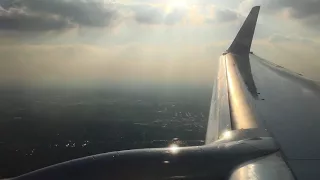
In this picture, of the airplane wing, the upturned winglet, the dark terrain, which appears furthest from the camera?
the dark terrain

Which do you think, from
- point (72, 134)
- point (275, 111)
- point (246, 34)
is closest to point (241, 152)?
point (275, 111)

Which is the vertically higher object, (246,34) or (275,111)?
(246,34)

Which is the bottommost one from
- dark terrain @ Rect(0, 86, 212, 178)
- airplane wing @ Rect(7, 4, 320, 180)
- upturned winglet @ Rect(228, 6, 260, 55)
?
dark terrain @ Rect(0, 86, 212, 178)

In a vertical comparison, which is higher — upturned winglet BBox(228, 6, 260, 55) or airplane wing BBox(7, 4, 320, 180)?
upturned winglet BBox(228, 6, 260, 55)

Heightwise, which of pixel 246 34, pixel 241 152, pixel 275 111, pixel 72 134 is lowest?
pixel 72 134

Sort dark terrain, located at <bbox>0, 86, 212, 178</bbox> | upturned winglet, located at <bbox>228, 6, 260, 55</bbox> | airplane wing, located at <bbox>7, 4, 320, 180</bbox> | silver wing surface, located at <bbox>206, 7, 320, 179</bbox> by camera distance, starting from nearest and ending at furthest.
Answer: airplane wing, located at <bbox>7, 4, 320, 180</bbox>
silver wing surface, located at <bbox>206, 7, 320, 179</bbox>
upturned winglet, located at <bbox>228, 6, 260, 55</bbox>
dark terrain, located at <bbox>0, 86, 212, 178</bbox>

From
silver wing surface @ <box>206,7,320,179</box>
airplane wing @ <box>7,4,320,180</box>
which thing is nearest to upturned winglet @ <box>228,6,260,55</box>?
silver wing surface @ <box>206,7,320,179</box>

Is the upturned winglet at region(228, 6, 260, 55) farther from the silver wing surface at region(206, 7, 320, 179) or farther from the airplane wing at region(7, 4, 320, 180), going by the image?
the airplane wing at region(7, 4, 320, 180)

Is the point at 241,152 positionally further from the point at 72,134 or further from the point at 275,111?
the point at 72,134

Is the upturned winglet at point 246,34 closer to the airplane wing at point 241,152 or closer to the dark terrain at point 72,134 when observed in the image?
the airplane wing at point 241,152
